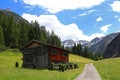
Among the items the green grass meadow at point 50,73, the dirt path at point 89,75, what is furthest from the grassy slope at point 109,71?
the dirt path at point 89,75

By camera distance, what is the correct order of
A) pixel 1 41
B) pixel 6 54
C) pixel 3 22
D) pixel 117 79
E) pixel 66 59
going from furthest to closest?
1. pixel 3 22
2. pixel 1 41
3. pixel 6 54
4. pixel 66 59
5. pixel 117 79

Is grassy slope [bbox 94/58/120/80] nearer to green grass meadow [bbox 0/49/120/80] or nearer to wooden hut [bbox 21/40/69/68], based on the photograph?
green grass meadow [bbox 0/49/120/80]

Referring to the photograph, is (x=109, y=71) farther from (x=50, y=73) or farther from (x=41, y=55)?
(x=41, y=55)

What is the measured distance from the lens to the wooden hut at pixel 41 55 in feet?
197

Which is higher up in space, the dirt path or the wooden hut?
the wooden hut

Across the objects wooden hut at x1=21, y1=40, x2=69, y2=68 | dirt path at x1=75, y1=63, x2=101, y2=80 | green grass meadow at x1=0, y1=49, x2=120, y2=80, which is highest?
wooden hut at x1=21, y1=40, x2=69, y2=68

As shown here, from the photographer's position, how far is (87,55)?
16238 cm

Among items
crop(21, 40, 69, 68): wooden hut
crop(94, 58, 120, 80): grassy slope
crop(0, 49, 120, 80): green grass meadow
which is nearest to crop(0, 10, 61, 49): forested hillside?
crop(21, 40, 69, 68): wooden hut

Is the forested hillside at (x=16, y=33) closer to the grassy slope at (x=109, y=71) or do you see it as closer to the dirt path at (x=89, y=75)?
the grassy slope at (x=109, y=71)

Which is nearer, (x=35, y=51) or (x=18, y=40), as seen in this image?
(x=35, y=51)

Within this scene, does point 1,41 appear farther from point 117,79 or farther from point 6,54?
point 117,79

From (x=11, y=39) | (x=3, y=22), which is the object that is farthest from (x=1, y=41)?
(x=3, y=22)

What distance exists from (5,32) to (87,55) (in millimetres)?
56914

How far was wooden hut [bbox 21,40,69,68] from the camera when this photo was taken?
197ft
